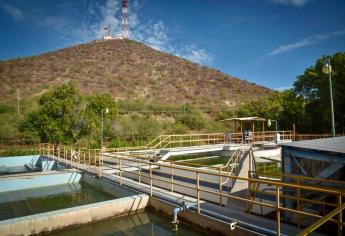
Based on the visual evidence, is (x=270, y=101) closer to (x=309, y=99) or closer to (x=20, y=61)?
(x=309, y=99)

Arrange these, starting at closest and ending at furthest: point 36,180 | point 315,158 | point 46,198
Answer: point 315,158
point 46,198
point 36,180

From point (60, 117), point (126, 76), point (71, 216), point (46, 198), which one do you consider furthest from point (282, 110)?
point (126, 76)

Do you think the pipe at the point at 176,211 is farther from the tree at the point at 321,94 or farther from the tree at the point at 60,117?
the tree at the point at 321,94

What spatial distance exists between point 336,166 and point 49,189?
39.6 feet

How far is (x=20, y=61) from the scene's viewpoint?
2948 inches

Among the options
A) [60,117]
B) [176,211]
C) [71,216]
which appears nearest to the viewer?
[176,211]

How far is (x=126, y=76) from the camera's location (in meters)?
69.9

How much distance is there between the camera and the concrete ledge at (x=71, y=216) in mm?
7363

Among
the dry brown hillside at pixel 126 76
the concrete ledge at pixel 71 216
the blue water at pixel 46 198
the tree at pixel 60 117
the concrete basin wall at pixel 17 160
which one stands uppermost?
the dry brown hillside at pixel 126 76

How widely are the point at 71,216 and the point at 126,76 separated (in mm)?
63510

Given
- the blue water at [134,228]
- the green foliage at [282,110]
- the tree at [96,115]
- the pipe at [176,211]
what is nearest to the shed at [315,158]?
the pipe at [176,211]

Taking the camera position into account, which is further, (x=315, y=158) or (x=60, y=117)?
(x=60, y=117)

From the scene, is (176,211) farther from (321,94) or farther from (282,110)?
(282,110)

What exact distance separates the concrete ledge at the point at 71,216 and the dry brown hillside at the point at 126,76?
164ft
